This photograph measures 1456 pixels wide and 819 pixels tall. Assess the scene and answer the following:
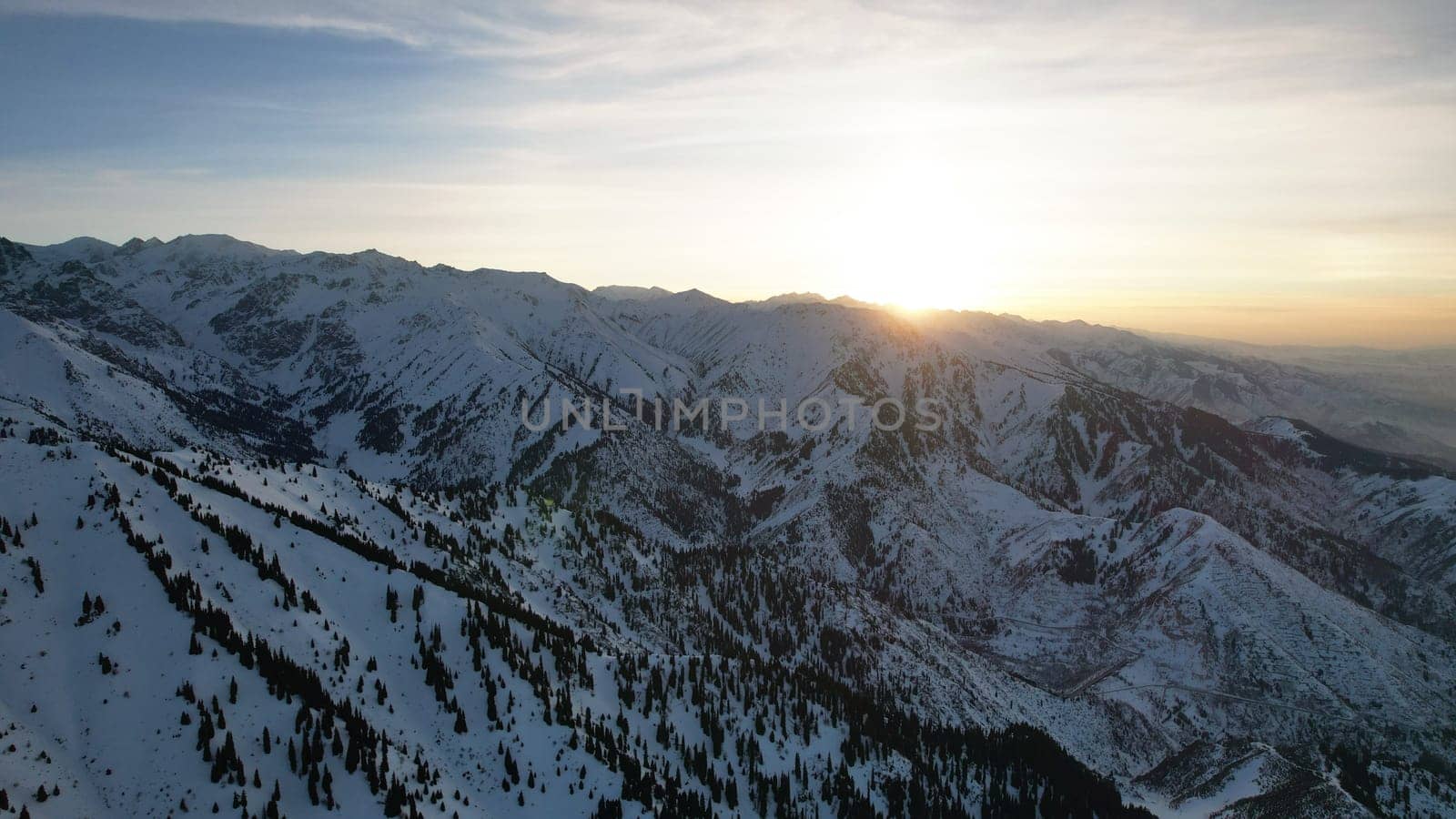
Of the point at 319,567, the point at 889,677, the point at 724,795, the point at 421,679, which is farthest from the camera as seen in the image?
the point at 889,677

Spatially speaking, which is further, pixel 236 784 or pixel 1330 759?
pixel 1330 759

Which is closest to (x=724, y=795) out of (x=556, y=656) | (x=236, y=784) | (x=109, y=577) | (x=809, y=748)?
(x=809, y=748)

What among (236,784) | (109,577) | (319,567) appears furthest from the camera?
(319,567)

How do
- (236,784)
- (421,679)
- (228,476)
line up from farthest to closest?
(228,476) → (421,679) → (236,784)

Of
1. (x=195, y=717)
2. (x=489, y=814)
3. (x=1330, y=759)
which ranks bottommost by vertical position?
(x=1330, y=759)

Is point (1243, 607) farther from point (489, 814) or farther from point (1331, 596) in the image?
point (489, 814)

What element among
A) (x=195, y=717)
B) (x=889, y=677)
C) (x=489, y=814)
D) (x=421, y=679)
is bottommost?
(x=889, y=677)

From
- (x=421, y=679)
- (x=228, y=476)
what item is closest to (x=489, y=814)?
(x=421, y=679)

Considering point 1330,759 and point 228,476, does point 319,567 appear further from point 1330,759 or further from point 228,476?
point 1330,759

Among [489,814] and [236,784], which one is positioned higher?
[236,784]
